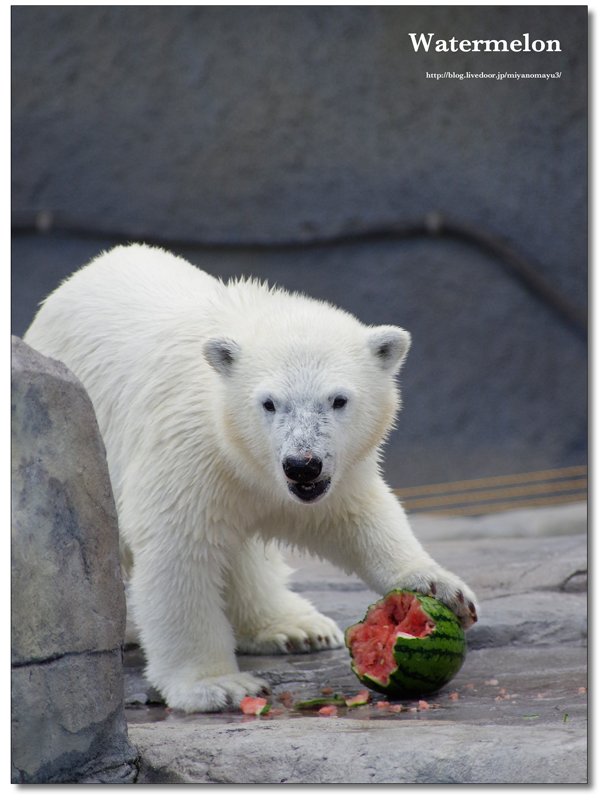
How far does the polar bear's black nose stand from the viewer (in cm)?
215

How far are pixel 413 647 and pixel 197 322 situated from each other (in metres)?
1.19

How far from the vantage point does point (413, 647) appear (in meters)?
2.37

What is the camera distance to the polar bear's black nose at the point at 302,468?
2152 millimetres

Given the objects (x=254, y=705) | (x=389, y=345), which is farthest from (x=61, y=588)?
(x=389, y=345)

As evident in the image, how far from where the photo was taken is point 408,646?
2365 mm

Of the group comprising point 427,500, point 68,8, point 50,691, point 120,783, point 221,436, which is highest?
point 68,8

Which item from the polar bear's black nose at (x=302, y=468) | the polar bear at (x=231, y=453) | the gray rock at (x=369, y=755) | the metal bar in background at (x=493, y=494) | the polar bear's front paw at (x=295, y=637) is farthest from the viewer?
the metal bar in background at (x=493, y=494)

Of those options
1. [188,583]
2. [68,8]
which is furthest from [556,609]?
[68,8]

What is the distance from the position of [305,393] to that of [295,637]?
119 cm

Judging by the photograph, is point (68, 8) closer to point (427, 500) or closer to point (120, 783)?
point (427, 500)

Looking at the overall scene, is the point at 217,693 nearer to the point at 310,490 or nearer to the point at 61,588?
the point at 310,490

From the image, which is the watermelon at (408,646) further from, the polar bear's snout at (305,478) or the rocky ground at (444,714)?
the polar bear's snout at (305,478)

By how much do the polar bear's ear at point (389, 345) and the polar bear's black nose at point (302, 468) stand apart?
0.47 meters

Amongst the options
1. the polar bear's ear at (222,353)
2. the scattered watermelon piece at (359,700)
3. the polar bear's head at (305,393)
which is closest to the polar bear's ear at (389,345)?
the polar bear's head at (305,393)
